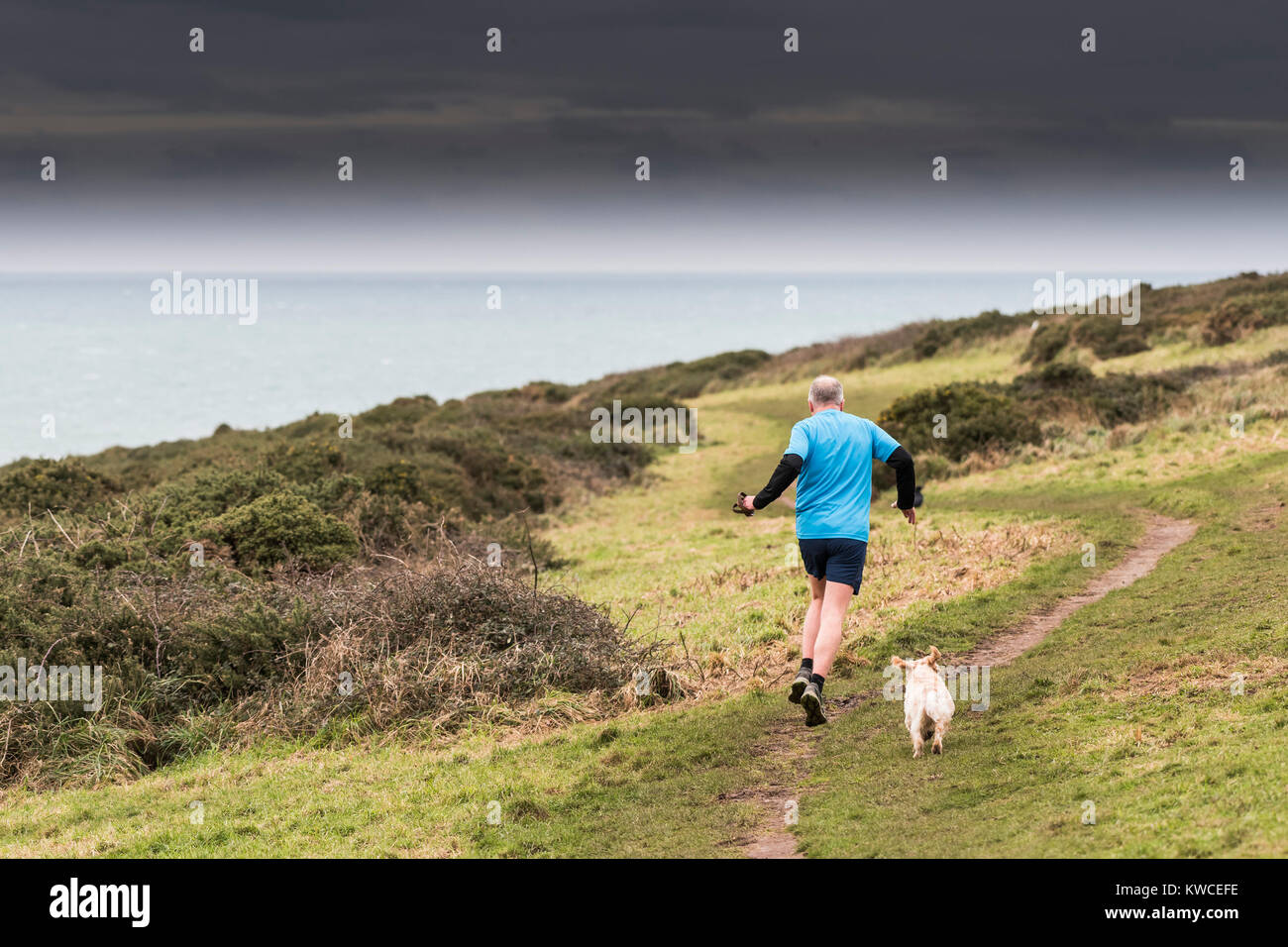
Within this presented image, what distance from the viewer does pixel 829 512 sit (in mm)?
7828

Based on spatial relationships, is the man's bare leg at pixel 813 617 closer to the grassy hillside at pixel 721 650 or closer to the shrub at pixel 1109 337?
the grassy hillside at pixel 721 650

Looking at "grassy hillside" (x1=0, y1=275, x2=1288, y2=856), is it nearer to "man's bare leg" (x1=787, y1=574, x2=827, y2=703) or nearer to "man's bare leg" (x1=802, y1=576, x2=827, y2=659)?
"man's bare leg" (x1=787, y1=574, x2=827, y2=703)

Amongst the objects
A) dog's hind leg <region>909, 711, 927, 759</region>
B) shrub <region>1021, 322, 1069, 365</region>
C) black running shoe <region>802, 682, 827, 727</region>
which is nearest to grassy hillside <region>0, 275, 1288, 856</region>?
dog's hind leg <region>909, 711, 927, 759</region>

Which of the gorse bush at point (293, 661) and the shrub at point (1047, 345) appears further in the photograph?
the shrub at point (1047, 345)

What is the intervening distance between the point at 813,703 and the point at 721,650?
373 cm

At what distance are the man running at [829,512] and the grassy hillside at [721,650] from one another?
75cm

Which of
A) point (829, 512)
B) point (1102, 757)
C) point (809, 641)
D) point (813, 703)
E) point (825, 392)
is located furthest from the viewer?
point (825, 392)

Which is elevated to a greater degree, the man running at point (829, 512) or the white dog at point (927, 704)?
the man running at point (829, 512)

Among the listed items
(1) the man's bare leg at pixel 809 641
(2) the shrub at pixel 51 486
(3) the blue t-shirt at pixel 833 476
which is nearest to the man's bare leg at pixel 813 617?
(1) the man's bare leg at pixel 809 641

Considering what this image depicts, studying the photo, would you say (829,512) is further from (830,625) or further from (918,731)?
(918,731)

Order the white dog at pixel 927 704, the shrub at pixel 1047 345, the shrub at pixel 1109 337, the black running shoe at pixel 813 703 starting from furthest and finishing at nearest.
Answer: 1. the shrub at pixel 1047 345
2. the shrub at pixel 1109 337
3. the black running shoe at pixel 813 703
4. the white dog at pixel 927 704

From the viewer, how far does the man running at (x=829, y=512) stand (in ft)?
25.5

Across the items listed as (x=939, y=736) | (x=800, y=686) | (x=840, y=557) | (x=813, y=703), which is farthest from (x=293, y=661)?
(x=939, y=736)
